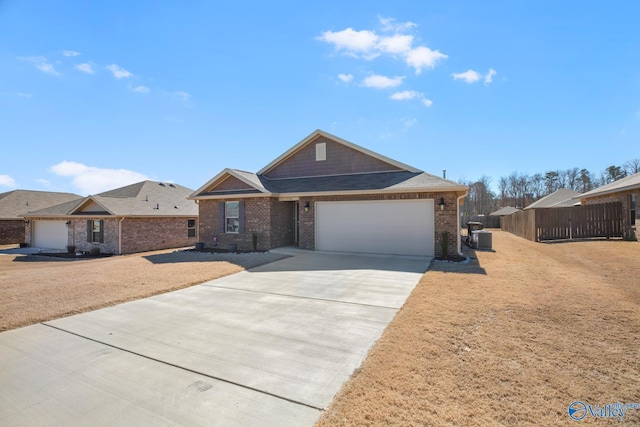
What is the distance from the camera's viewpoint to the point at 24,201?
25.5 metres

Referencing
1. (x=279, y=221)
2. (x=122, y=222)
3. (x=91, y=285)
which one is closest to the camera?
(x=91, y=285)

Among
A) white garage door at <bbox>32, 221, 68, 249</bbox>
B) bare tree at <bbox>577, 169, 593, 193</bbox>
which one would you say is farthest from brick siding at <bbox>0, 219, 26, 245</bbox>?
bare tree at <bbox>577, 169, 593, 193</bbox>

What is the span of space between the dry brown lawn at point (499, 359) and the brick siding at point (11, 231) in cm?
3150

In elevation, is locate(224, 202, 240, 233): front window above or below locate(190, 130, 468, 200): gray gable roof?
below

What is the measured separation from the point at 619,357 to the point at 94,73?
1502cm

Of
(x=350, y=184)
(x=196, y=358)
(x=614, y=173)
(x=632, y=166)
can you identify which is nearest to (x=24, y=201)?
(x=350, y=184)

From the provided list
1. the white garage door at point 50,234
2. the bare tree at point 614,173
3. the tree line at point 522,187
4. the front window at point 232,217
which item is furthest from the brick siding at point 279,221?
the bare tree at point 614,173

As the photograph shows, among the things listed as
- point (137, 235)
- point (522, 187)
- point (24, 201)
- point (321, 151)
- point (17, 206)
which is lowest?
point (137, 235)

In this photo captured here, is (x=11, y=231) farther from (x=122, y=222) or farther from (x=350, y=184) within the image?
(x=350, y=184)

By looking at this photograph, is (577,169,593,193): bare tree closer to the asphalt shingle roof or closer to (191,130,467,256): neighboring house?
the asphalt shingle roof

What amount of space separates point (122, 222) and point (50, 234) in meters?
8.38

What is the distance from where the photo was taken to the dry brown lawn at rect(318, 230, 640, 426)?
258 centimetres

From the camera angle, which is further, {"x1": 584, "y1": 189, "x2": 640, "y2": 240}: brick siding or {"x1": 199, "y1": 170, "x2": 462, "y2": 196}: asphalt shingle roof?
{"x1": 584, "y1": 189, "x2": 640, "y2": 240}: brick siding

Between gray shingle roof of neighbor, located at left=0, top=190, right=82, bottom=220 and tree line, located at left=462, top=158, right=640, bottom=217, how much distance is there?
51458 mm
